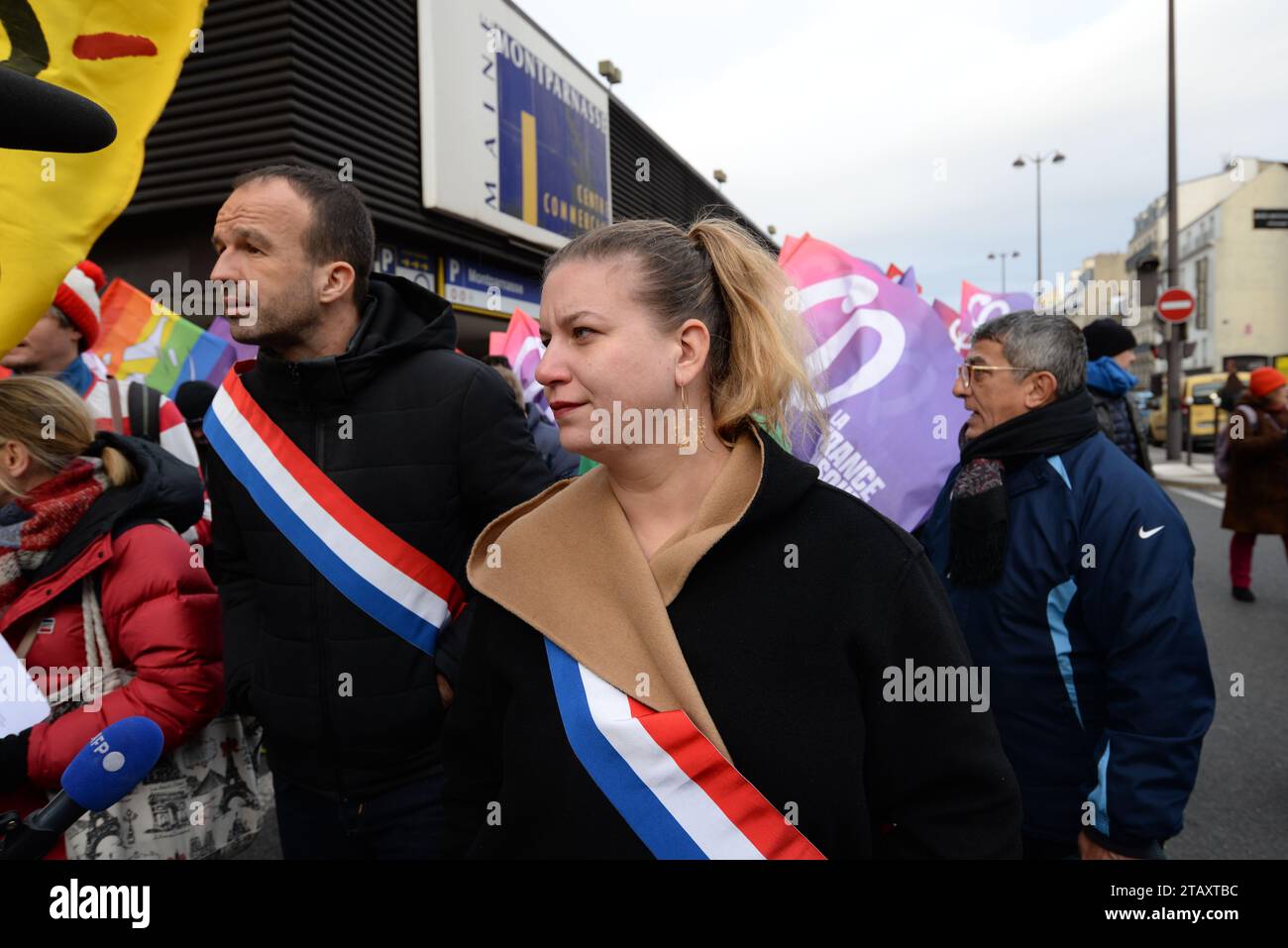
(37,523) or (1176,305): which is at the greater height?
(1176,305)

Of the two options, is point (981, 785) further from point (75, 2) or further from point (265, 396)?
point (75, 2)

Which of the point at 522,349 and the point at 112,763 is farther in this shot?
the point at 522,349

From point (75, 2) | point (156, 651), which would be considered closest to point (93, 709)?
point (156, 651)

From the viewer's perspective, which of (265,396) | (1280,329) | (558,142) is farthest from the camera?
(1280,329)

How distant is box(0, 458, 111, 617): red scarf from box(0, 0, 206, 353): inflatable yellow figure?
0.62 meters

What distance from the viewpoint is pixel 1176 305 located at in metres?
15.4

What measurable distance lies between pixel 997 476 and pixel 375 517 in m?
1.66

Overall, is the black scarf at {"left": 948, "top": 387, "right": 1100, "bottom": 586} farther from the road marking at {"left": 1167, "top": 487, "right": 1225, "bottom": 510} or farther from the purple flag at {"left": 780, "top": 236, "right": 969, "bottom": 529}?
the road marking at {"left": 1167, "top": 487, "right": 1225, "bottom": 510}

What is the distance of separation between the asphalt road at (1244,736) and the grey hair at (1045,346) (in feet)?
7.07

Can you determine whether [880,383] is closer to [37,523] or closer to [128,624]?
[128,624]

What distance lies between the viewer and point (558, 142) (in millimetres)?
13172

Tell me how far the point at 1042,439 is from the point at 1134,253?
8945 centimetres

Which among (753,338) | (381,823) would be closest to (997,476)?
(753,338)

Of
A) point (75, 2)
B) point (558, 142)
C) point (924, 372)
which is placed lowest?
point (924, 372)
